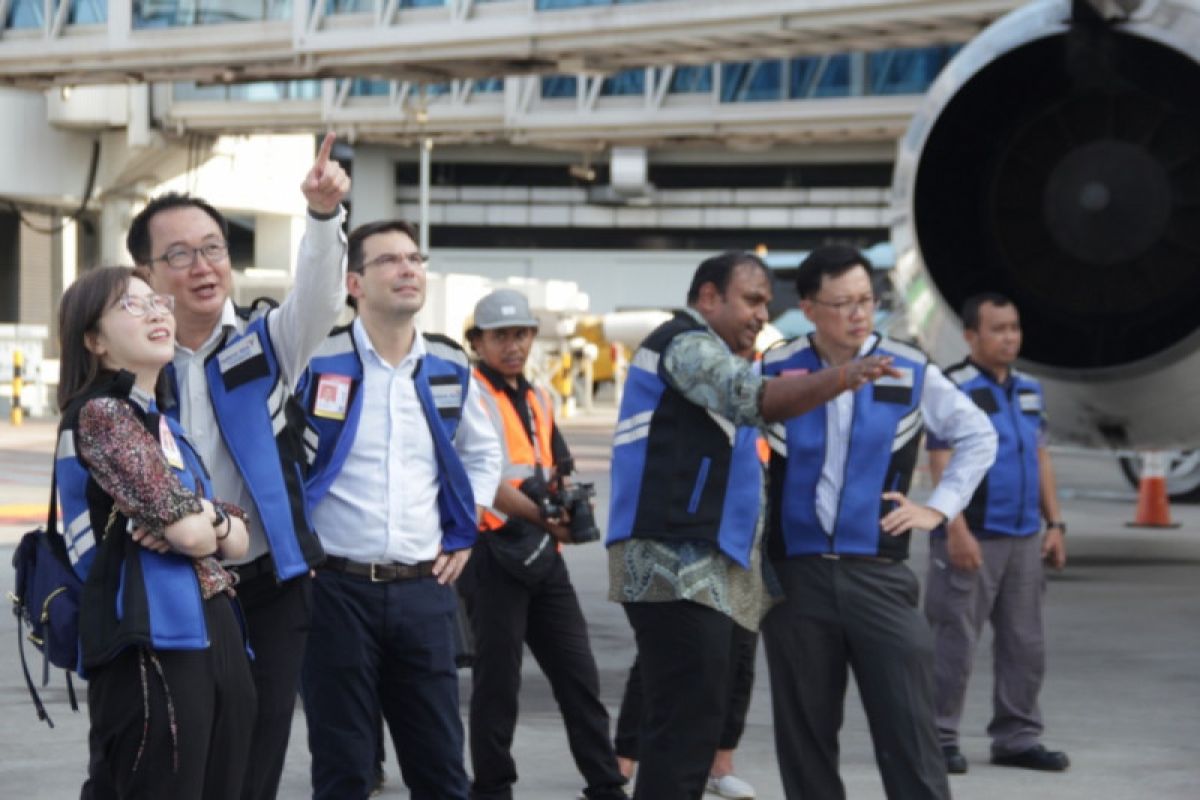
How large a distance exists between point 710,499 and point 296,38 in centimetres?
2061

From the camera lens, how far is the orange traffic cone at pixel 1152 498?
621 inches

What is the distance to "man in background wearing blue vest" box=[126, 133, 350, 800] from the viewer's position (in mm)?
4656

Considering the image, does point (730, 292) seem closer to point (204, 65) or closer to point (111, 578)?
point (111, 578)

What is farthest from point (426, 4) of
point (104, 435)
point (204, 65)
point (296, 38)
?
point (104, 435)

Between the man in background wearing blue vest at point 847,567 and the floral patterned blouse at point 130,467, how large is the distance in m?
2.04

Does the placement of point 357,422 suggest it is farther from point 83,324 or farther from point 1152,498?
point 1152,498

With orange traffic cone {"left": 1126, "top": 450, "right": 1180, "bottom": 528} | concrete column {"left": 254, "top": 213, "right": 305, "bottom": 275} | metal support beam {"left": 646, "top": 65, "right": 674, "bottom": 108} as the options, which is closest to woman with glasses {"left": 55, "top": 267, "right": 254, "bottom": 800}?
orange traffic cone {"left": 1126, "top": 450, "right": 1180, "bottom": 528}

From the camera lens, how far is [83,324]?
4.19 metres

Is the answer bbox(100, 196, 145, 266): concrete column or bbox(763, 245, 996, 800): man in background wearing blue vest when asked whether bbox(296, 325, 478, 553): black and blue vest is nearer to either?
bbox(763, 245, 996, 800): man in background wearing blue vest

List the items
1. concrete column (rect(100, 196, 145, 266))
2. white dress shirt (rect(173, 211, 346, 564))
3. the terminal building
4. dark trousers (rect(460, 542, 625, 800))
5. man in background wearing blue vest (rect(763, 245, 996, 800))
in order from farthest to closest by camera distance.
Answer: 1. concrete column (rect(100, 196, 145, 266))
2. the terminal building
3. dark trousers (rect(460, 542, 625, 800))
4. man in background wearing blue vest (rect(763, 245, 996, 800))
5. white dress shirt (rect(173, 211, 346, 564))

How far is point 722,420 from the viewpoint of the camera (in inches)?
213

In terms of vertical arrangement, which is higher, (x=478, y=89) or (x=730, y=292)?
(x=478, y=89)

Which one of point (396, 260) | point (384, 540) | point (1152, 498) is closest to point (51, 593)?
point (384, 540)

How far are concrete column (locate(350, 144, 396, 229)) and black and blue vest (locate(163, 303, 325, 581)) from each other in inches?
2112
